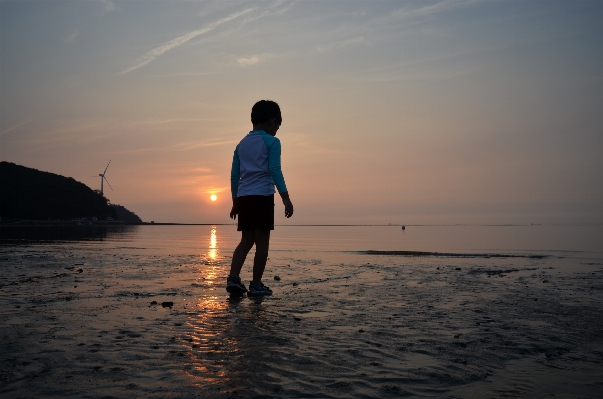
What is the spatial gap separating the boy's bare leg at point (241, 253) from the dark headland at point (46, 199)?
11873 centimetres

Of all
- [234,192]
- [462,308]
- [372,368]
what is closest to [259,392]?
[372,368]

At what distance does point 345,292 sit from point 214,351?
11.0 ft

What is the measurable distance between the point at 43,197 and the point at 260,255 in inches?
5629

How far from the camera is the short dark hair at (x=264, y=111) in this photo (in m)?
6.87

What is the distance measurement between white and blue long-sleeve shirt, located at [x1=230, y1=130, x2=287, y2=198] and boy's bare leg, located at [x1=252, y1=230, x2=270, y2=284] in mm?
541

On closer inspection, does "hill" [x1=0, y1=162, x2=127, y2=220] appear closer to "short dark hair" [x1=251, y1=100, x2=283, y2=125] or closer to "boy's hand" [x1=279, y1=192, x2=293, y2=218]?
"short dark hair" [x1=251, y1=100, x2=283, y2=125]

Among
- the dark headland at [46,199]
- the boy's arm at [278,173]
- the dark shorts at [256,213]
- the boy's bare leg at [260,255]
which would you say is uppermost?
the dark headland at [46,199]

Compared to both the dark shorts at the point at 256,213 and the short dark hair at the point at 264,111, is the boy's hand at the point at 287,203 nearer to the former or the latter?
the dark shorts at the point at 256,213

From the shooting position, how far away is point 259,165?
260 inches

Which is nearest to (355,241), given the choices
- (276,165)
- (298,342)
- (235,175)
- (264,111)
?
(235,175)

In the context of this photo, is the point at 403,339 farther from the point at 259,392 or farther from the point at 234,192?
the point at 234,192

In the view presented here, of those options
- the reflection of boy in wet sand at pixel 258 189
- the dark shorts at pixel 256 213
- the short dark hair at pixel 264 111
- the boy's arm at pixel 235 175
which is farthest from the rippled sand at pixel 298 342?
the short dark hair at pixel 264 111

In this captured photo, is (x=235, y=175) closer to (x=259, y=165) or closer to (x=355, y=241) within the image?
(x=259, y=165)

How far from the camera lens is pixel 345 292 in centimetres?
635
